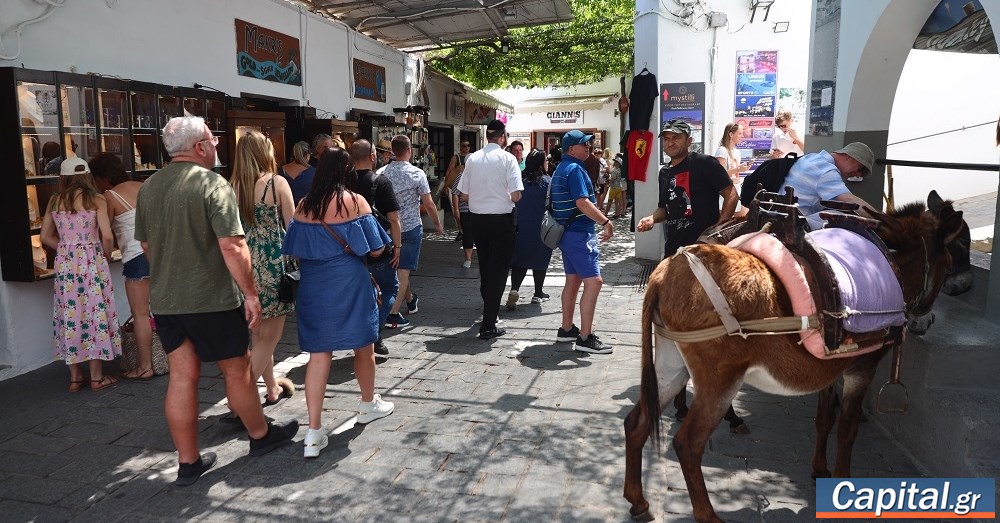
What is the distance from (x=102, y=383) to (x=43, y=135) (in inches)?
76.2

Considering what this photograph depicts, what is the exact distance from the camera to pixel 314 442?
3.99m

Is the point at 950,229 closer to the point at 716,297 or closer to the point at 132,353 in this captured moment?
the point at 716,297

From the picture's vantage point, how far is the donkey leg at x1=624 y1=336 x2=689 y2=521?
3.29 metres

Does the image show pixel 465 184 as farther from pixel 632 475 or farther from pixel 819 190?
pixel 632 475

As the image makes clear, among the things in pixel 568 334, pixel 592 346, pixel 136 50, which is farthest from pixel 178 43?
pixel 592 346

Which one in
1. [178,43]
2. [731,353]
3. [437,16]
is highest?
[437,16]

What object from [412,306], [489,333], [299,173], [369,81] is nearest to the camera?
[299,173]

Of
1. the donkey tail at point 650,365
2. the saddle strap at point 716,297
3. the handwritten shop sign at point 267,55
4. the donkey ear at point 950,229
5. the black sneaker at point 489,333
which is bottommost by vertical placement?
the black sneaker at point 489,333

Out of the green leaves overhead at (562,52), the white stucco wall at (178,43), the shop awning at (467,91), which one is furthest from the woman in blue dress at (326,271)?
the green leaves overhead at (562,52)

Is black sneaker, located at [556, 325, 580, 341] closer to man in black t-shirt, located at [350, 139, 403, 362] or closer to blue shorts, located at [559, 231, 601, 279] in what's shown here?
blue shorts, located at [559, 231, 601, 279]

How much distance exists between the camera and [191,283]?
3.63 m

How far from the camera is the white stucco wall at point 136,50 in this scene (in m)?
5.32

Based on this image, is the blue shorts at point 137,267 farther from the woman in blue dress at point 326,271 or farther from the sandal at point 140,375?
the woman in blue dress at point 326,271

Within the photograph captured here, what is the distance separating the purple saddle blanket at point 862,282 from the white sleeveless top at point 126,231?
15.5 feet
